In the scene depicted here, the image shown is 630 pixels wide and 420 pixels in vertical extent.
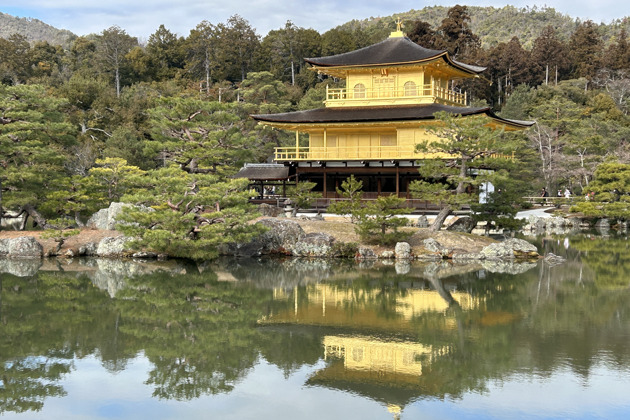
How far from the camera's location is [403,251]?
1912cm

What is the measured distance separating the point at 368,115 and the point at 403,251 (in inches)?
375

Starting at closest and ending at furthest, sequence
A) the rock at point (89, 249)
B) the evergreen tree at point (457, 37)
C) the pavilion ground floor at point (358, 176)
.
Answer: the rock at point (89, 249)
the pavilion ground floor at point (358, 176)
the evergreen tree at point (457, 37)

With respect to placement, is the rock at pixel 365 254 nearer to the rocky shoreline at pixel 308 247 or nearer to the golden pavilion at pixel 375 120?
the rocky shoreline at pixel 308 247

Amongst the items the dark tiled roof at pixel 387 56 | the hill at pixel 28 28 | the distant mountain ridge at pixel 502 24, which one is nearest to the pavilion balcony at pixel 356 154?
the dark tiled roof at pixel 387 56

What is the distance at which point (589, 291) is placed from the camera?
14320 millimetres

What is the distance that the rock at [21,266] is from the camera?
54.1 ft

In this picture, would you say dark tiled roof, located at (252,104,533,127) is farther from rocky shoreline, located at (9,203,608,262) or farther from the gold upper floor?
rocky shoreline, located at (9,203,608,262)

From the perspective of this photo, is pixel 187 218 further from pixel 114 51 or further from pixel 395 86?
pixel 114 51

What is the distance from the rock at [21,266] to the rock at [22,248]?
0.41m

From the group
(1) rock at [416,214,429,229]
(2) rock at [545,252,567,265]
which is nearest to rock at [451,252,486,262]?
(2) rock at [545,252,567,265]

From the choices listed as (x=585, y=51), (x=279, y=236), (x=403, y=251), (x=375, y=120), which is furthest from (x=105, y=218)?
(x=585, y=51)

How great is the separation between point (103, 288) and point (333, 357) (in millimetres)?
7429

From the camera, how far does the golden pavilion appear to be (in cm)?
2673

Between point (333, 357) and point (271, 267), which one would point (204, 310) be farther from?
point (271, 267)
